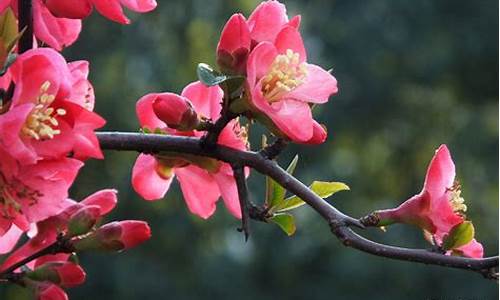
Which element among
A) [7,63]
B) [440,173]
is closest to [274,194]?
[440,173]

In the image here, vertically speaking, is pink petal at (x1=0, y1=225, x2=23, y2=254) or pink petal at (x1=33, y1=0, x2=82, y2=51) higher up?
pink petal at (x1=33, y1=0, x2=82, y2=51)

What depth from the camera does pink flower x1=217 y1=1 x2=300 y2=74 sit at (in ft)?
3.00

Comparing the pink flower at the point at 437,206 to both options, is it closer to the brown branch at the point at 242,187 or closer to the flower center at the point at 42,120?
the brown branch at the point at 242,187

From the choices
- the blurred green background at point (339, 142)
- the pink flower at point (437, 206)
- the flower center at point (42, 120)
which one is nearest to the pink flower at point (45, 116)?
the flower center at point (42, 120)

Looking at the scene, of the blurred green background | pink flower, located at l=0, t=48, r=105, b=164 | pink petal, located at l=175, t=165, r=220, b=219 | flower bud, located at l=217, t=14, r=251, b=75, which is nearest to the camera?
pink flower, located at l=0, t=48, r=105, b=164

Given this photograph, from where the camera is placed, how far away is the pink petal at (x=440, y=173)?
94cm

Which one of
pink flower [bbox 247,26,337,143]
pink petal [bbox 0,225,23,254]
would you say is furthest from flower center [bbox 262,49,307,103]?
pink petal [bbox 0,225,23,254]

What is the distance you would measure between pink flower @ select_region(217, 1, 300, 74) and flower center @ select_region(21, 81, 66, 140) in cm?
14

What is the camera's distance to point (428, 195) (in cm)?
96

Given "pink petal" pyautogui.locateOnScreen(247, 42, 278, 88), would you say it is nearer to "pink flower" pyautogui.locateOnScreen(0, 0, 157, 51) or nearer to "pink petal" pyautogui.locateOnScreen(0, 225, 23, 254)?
"pink flower" pyautogui.locateOnScreen(0, 0, 157, 51)

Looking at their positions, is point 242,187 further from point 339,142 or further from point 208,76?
point 339,142

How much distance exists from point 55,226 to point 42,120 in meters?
0.16

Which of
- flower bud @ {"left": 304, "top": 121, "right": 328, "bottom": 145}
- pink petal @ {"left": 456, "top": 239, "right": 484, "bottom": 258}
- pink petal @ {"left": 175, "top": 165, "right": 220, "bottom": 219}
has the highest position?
flower bud @ {"left": 304, "top": 121, "right": 328, "bottom": 145}

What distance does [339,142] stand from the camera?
672 centimetres
